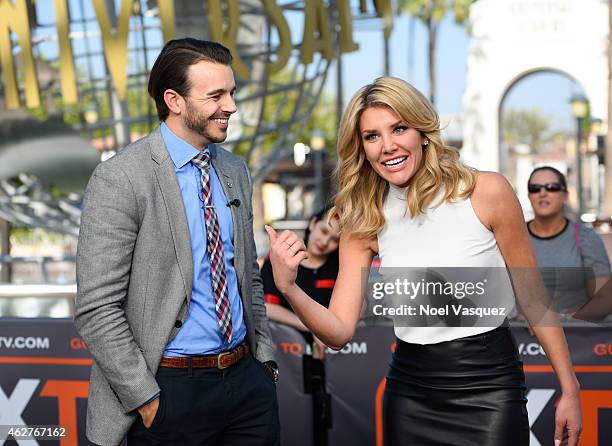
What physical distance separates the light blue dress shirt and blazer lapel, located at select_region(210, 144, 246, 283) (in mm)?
16

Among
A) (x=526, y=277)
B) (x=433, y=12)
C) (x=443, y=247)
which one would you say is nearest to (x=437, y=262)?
(x=443, y=247)

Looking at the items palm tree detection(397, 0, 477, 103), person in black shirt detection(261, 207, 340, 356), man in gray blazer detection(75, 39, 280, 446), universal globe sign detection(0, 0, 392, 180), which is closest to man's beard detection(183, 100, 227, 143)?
man in gray blazer detection(75, 39, 280, 446)

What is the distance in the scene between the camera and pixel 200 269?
2471mm

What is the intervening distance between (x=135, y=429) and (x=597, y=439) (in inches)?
97.0

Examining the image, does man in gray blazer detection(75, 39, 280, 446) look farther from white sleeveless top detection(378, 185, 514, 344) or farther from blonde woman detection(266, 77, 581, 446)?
white sleeveless top detection(378, 185, 514, 344)

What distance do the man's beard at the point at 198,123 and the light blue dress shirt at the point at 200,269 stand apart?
70 millimetres

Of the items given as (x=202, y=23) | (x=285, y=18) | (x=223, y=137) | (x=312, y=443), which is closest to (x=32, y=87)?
(x=202, y=23)

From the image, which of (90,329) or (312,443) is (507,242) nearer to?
(90,329)

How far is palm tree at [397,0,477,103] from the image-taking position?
34062 mm

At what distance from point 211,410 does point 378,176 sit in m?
0.88

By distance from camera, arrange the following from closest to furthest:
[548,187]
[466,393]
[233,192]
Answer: [466,393] → [233,192] → [548,187]

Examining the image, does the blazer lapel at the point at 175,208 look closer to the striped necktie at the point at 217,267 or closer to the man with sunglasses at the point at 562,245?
the striped necktie at the point at 217,267

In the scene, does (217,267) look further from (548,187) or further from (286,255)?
(548,187)

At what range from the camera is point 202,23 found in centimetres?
951
